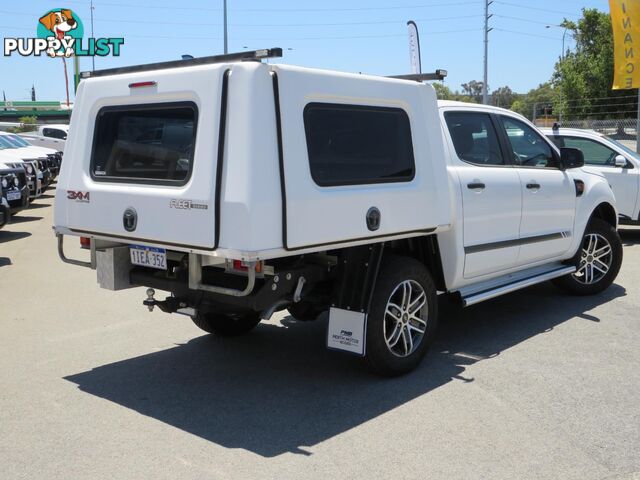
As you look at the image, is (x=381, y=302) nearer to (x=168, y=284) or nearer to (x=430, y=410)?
(x=430, y=410)

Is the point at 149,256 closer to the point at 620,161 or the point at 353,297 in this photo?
the point at 353,297

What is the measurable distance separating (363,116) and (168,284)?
5.93 feet

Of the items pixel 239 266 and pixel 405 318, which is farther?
pixel 405 318

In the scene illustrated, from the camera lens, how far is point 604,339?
20.5ft

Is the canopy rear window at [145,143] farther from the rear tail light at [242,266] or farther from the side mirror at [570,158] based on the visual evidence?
the side mirror at [570,158]

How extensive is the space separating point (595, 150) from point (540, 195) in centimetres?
533

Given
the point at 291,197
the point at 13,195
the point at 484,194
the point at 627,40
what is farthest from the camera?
the point at 627,40

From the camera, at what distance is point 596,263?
790 cm

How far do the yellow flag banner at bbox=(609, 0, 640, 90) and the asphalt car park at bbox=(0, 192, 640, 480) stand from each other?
463 inches

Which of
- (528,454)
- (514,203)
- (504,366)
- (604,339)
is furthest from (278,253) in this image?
(604,339)

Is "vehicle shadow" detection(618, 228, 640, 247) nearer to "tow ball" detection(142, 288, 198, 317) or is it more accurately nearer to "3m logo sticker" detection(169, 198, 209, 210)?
"tow ball" detection(142, 288, 198, 317)

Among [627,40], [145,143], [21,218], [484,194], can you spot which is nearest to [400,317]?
[484,194]

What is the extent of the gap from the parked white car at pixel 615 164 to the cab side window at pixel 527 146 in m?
4.13

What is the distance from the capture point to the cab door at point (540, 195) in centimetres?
662
